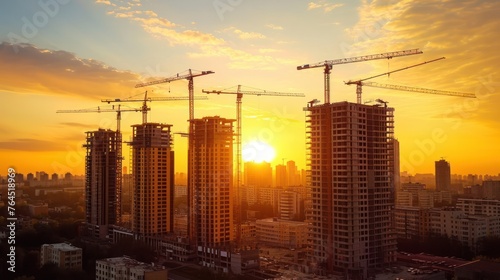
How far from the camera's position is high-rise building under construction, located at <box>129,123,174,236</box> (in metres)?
29.0

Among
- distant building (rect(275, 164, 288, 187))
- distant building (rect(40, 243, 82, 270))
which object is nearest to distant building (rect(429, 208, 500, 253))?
distant building (rect(40, 243, 82, 270))

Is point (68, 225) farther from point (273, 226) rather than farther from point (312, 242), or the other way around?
point (312, 242)

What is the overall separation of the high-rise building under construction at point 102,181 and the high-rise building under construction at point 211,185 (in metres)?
8.38

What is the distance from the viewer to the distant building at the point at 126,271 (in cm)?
1633

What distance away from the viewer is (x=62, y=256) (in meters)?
20.1

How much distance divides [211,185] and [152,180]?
5.25m

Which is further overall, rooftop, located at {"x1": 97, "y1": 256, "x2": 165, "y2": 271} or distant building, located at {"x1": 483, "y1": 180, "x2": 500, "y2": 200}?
distant building, located at {"x1": 483, "y1": 180, "x2": 500, "y2": 200}

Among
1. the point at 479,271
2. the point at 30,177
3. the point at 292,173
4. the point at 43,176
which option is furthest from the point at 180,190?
the point at 479,271

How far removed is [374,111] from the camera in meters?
21.2

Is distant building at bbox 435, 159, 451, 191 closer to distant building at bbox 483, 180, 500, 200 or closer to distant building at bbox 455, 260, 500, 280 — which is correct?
distant building at bbox 483, 180, 500, 200

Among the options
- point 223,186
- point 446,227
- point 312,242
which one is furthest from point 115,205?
point 446,227

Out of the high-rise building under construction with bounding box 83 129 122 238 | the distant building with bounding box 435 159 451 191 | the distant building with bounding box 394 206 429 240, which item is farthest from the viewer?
the distant building with bounding box 435 159 451 191

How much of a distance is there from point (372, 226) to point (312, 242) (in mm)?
2701

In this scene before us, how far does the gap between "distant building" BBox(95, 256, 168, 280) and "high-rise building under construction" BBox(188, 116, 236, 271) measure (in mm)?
7647
